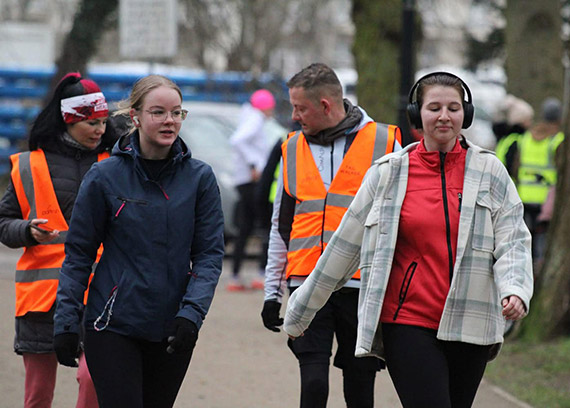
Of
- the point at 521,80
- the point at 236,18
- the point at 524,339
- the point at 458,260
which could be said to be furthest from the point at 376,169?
the point at 236,18

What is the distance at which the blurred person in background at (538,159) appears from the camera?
1070 centimetres

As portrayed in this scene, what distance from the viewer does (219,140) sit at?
14.8 metres

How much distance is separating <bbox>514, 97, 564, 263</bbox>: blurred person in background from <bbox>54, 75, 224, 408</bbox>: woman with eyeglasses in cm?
681

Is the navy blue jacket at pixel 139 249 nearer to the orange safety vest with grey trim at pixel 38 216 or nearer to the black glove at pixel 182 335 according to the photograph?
the black glove at pixel 182 335

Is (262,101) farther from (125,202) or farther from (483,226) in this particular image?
(483,226)

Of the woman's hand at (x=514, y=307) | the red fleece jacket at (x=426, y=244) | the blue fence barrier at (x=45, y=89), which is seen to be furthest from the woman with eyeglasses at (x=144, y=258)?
the blue fence barrier at (x=45, y=89)

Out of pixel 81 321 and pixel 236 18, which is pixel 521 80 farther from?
pixel 236 18

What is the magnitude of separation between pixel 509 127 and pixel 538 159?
66 cm

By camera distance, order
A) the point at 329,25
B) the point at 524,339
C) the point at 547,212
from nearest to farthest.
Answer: the point at 524,339
the point at 547,212
the point at 329,25

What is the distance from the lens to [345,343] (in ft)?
17.5

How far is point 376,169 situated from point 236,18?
28.6 m

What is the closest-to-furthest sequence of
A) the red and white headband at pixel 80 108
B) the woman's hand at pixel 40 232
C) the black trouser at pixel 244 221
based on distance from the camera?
the woman's hand at pixel 40 232 → the red and white headband at pixel 80 108 → the black trouser at pixel 244 221

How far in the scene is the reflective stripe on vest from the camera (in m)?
10.7

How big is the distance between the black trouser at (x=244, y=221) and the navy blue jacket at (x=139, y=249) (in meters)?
7.56
